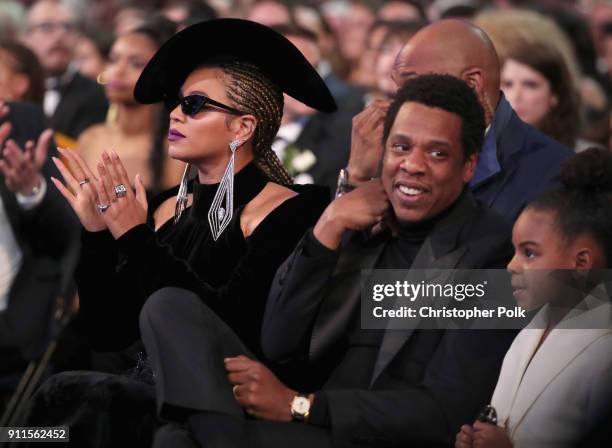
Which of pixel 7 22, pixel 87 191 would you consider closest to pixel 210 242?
pixel 87 191

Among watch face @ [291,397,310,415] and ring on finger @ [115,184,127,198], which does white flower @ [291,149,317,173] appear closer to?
ring on finger @ [115,184,127,198]

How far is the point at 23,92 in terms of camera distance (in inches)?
285

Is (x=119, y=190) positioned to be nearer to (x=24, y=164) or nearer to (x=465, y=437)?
(x=465, y=437)

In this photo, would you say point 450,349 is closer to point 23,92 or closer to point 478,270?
point 478,270

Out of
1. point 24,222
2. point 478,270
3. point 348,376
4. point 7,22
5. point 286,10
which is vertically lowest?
point 348,376

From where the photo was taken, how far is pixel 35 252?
6.30 metres

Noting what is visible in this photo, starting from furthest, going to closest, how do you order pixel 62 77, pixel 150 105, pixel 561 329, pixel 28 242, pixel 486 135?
1. pixel 62 77
2. pixel 150 105
3. pixel 28 242
4. pixel 486 135
5. pixel 561 329

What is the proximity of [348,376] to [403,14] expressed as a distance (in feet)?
17.9

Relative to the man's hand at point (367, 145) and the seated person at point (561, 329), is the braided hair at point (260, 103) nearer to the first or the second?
the man's hand at point (367, 145)

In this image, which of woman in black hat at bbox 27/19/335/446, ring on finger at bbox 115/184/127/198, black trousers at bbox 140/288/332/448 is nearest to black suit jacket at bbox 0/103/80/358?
woman in black hat at bbox 27/19/335/446

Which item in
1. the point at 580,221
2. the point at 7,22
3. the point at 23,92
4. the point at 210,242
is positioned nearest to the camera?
the point at 580,221

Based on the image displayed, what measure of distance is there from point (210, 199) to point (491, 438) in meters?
1.38

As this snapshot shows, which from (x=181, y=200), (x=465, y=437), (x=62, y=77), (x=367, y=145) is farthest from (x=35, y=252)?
(x=62, y=77)

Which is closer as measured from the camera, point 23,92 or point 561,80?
point 561,80
